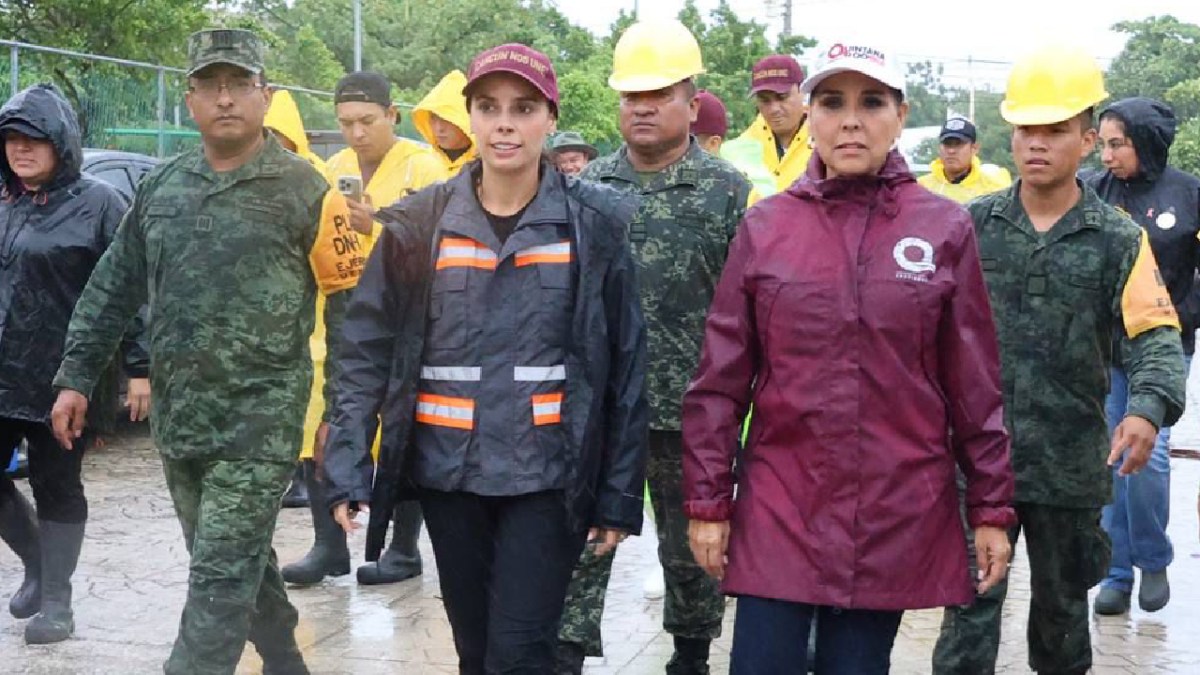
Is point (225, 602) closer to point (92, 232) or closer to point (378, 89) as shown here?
point (92, 232)

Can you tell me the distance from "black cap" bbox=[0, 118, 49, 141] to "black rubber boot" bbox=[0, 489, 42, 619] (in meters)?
→ 1.49

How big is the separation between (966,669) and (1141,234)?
146cm

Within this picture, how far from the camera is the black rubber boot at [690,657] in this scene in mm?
5922

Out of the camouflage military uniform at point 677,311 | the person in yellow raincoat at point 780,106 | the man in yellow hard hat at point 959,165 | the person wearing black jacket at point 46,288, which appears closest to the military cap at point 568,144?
the man in yellow hard hat at point 959,165

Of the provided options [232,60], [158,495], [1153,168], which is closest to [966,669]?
[232,60]

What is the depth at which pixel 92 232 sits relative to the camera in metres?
6.80

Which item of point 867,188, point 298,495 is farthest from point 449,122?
point 867,188

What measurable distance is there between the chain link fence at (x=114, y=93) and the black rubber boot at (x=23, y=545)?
8646mm

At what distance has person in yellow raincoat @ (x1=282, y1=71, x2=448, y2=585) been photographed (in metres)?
7.84

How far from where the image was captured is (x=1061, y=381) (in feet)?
17.4

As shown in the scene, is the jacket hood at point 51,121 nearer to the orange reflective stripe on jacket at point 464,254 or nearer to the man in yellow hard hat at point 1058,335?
the orange reflective stripe on jacket at point 464,254

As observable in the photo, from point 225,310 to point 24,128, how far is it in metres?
1.98

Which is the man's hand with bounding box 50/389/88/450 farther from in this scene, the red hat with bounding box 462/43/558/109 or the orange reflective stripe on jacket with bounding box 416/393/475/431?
the red hat with bounding box 462/43/558/109

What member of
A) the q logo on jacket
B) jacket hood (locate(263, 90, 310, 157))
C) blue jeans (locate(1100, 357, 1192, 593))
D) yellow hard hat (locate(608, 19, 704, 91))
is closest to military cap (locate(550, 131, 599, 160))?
jacket hood (locate(263, 90, 310, 157))
